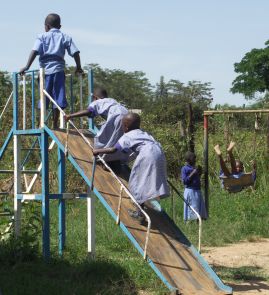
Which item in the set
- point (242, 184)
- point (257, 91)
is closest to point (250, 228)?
point (242, 184)

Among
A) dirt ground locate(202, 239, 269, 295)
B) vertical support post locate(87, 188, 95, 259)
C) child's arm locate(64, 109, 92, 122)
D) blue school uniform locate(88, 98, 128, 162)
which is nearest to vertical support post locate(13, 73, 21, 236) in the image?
vertical support post locate(87, 188, 95, 259)

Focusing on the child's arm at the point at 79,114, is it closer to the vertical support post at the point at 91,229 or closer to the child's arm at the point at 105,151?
the child's arm at the point at 105,151

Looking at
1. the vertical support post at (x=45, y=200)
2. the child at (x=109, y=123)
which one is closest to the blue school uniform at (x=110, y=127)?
the child at (x=109, y=123)

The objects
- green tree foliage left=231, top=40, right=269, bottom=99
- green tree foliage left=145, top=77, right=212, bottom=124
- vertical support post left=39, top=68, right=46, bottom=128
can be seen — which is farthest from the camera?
green tree foliage left=231, top=40, right=269, bottom=99

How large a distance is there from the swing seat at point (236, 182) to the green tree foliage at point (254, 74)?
1644 inches

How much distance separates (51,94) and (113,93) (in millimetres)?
60641

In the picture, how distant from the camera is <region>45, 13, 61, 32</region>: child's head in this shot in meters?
9.85

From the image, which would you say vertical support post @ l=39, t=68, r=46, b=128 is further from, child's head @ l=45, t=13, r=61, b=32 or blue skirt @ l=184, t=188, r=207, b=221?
blue skirt @ l=184, t=188, r=207, b=221

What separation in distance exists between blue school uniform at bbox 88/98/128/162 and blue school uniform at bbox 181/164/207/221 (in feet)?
14.3

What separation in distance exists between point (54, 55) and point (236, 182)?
12.5ft

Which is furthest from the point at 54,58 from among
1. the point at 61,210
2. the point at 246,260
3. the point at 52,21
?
the point at 246,260

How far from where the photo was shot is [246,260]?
10.5 m

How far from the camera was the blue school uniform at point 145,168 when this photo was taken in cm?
789

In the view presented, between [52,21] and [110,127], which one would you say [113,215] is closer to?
[110,127]
